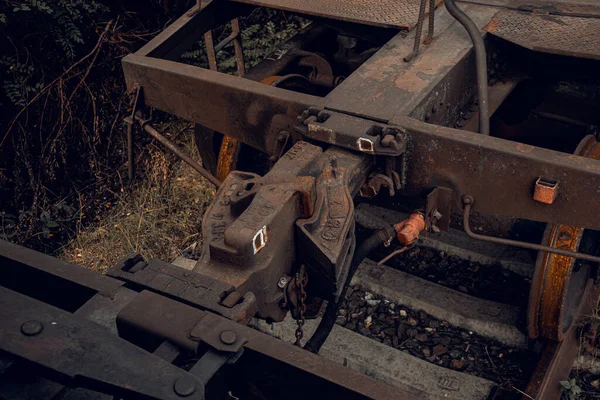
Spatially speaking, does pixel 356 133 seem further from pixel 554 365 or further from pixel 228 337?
pixel 554 365

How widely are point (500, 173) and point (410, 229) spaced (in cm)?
43

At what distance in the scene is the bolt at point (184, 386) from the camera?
4.97ft

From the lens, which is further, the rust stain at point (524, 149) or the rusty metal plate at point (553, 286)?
the rusty metal plate at point (553, 286)

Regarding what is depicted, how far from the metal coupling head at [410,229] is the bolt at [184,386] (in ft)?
4.71

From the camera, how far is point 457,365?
3.59 m

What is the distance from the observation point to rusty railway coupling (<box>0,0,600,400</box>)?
5.75 ft

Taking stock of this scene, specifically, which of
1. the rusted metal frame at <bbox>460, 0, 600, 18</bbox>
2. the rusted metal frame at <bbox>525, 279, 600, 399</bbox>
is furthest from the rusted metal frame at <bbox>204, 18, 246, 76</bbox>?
the rusted metal frame at <bbox>525, 279, 600, 399</bbox>

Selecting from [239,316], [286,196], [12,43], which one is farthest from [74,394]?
[12,43]

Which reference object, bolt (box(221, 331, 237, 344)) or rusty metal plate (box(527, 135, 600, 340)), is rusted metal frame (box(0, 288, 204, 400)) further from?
rusty metal plate (box(527, 135, 600, 340))

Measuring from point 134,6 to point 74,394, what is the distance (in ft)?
14.7

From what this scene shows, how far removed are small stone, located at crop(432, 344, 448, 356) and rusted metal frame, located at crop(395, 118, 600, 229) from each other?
3.86 feet

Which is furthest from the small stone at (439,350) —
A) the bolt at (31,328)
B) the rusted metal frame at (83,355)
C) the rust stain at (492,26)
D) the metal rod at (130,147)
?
the bolt at (31,328)

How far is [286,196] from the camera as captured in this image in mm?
2344

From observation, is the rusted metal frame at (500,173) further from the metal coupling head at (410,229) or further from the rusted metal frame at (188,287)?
the rusted metal frame at (188,287)
